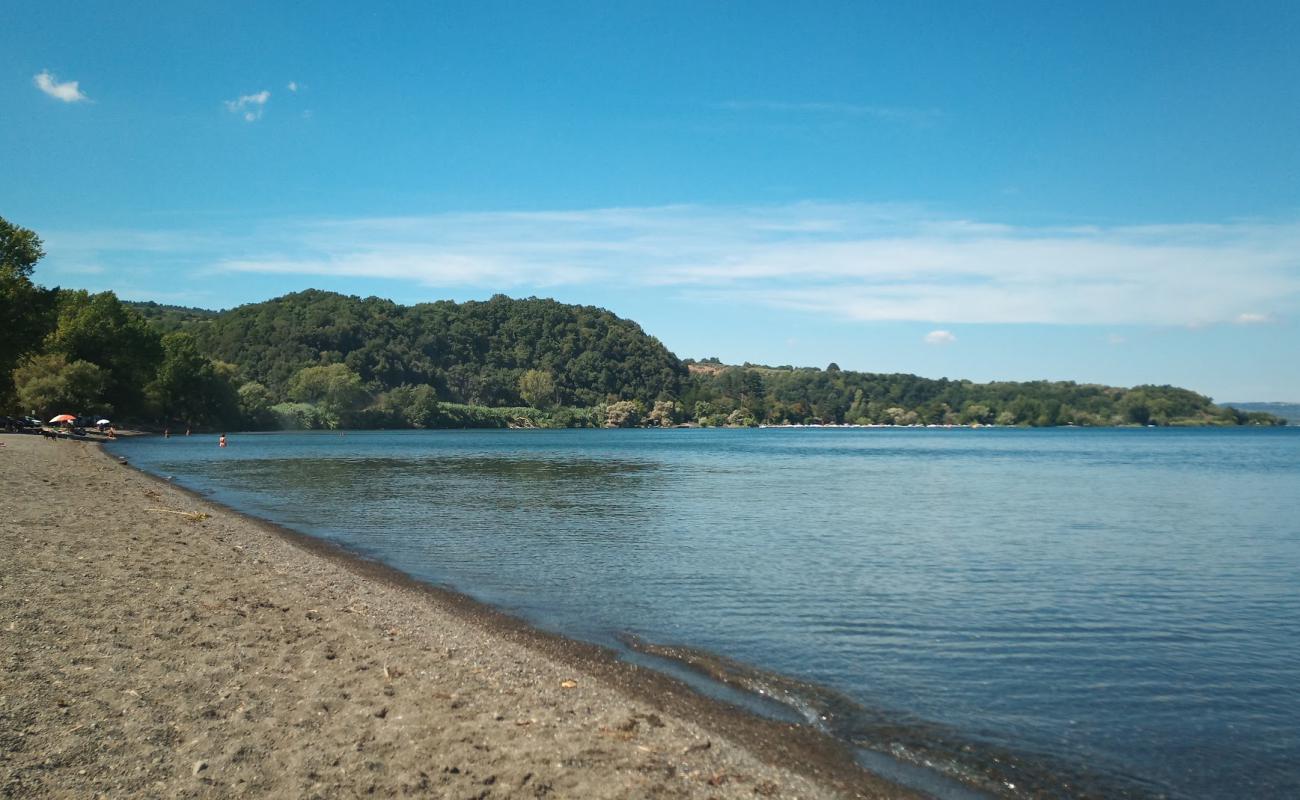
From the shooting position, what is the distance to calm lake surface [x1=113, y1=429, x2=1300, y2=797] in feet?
27.9

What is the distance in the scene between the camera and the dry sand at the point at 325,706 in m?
6.10

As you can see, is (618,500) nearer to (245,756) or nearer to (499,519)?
(499,519)

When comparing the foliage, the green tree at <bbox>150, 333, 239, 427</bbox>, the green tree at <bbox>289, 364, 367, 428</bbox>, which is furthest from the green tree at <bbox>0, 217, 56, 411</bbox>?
the foliage

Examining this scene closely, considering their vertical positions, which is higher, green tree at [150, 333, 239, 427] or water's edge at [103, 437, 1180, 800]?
green tree at [150, 333, 239, 427]

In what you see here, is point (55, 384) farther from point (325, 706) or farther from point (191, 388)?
point (325, 706)

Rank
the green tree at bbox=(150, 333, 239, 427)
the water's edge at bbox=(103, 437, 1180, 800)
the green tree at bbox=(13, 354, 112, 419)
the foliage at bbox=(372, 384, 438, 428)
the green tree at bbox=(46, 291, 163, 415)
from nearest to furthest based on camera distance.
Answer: the water's edge at bbox=(103, 437, 1180, 800) < the green tree at bbox=(13, 354, 112, 419) < the green tree at bbox=(46, 291, 163, 415) < the green tree at bbox=(150, 333, 239, 427) < the foliage at bbox=(372, 384, 438, 428)

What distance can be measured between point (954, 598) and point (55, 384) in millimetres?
87608

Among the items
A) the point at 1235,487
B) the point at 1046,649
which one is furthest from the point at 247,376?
the point at 1046,649

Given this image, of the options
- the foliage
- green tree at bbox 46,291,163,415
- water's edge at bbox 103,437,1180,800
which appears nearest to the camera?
water's edge at bbox 103,437,1180,800

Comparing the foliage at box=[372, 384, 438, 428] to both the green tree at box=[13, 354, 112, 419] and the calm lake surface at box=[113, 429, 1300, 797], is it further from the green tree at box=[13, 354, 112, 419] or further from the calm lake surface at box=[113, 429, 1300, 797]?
the calm lake surface at box=[113, 429, 1300, 797]

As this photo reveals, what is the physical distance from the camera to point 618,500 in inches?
1324

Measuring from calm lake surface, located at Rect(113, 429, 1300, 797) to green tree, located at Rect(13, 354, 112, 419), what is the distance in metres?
56.0

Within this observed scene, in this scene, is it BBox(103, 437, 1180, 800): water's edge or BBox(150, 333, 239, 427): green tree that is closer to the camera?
BBox(103, 437, 1180, 800): water's edge

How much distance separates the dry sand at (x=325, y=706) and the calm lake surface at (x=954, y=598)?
1636 mm
